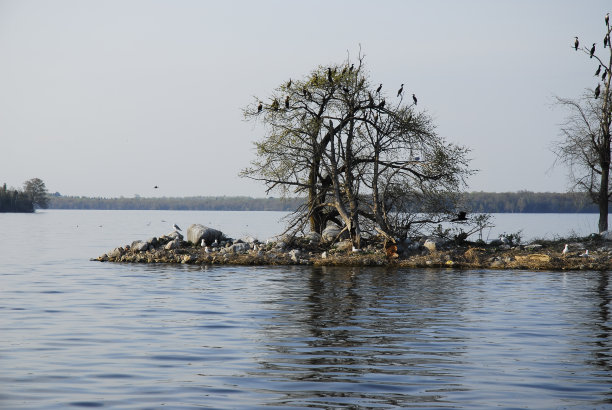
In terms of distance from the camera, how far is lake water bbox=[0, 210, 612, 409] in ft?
32.8

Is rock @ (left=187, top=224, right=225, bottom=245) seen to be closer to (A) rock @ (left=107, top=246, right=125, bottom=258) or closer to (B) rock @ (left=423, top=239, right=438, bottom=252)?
(A) rock @ (left=107, top=246, right=125, bottom=258)

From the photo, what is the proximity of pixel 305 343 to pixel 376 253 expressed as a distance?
18593 mm

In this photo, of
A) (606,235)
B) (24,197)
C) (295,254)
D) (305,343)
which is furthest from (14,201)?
(305,343)

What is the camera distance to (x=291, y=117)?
34.4 m

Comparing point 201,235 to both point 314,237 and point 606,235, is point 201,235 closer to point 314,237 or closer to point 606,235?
point 314,237

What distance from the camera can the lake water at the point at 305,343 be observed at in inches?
393

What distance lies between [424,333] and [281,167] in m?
21.3

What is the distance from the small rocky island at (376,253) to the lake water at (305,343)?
190 inches

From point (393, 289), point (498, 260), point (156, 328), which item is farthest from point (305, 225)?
point (156, 328)

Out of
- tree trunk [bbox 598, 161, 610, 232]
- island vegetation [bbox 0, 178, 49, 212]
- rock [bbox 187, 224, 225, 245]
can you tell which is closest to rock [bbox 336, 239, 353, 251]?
rock [bbox 187, 224, 225, 245]

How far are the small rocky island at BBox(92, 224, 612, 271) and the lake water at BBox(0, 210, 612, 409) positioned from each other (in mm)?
4816

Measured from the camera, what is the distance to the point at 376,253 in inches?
1264

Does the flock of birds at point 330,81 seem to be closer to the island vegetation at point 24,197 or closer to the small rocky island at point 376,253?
the small rocky island at point 376,253

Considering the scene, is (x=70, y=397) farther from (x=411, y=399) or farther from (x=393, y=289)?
(x=393, y=289)
